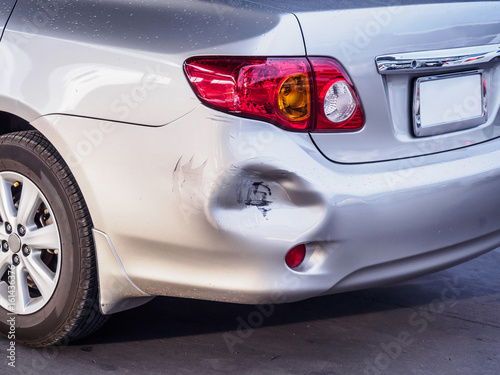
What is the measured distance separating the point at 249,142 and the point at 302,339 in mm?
1005

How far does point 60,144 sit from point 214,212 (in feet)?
1.89

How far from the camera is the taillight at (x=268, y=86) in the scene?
2.49 meters

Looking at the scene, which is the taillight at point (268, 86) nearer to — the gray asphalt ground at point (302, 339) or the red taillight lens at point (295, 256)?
the red taillight lens at point (295, 256)

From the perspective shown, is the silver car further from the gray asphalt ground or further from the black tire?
the gray asphalt ground

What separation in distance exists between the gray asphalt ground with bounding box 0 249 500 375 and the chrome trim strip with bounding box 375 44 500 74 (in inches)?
39.7

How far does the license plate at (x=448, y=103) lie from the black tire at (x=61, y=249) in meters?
1.10

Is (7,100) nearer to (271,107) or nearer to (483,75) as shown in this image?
(271,107)

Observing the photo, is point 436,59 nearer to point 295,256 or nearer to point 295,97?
point 295,97

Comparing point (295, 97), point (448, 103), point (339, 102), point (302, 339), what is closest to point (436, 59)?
point (448, 103)

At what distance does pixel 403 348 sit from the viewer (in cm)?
312

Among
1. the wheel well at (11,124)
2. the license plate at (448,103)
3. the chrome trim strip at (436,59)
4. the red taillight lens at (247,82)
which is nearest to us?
the red taillight lens at (247,82)

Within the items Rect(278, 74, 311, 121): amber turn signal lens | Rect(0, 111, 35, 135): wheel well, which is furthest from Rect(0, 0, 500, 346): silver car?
Rect(0, 111, 35, 135): wheel well

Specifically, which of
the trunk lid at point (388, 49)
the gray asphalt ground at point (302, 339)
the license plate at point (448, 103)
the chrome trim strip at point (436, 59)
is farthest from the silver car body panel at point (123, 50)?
the gray asphalt ground at point (302, 339)

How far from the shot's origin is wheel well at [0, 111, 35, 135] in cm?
307
